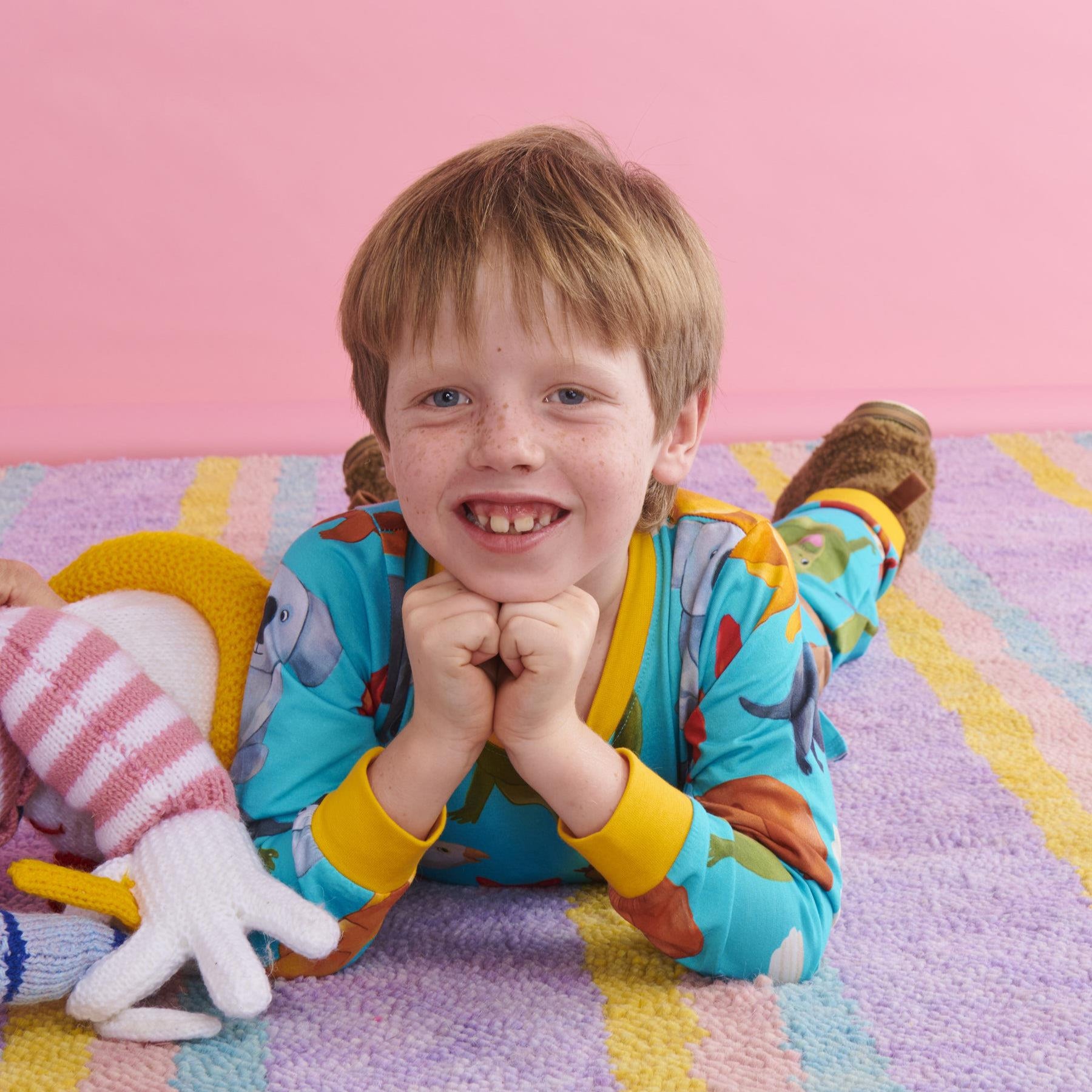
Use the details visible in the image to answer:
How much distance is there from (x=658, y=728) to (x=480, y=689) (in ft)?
0.56

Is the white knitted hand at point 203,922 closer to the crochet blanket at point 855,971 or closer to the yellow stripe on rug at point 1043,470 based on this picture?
the crochet blanket at point 855,971

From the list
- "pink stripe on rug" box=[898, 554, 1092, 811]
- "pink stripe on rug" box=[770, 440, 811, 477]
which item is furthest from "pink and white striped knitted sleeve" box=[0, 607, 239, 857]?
"pink stripe on rug" box=[770, 440, 811, 477]

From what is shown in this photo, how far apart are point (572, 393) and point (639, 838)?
0.81 feet

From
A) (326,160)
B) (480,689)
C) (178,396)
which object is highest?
(326,160)

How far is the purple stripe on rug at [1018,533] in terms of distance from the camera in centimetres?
129

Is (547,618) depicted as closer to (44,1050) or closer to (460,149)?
(44,1050)

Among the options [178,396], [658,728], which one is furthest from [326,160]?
[658,728]

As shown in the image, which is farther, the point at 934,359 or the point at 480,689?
the point at 934,359

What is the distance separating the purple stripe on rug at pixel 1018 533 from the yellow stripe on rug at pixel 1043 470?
0.6 inches

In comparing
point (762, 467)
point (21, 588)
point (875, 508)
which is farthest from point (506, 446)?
point (762, 467)

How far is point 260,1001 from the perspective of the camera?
65 cm

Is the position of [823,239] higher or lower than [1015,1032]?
higher

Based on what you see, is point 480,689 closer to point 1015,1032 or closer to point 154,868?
point 154,868

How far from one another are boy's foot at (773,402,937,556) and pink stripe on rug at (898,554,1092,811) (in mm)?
52
